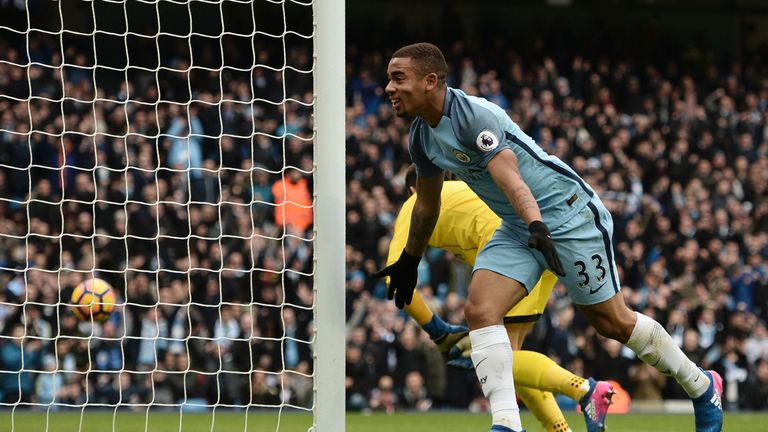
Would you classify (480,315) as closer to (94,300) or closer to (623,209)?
(94,300)

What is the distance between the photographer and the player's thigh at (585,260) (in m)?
6.16

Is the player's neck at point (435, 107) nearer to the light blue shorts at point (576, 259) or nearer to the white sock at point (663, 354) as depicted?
the light blue shorts at point (576, 259)

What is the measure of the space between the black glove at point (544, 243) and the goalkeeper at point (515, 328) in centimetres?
123

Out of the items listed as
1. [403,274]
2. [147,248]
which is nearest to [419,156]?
[403,274]

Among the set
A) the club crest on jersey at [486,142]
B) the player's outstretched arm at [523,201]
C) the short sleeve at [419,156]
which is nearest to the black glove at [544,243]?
the player's outstretched arm at [523,201]

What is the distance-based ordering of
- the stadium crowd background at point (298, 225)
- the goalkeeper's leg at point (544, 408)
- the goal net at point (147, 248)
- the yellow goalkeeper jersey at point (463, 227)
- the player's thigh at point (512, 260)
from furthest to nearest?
the stadium crowd background at point (298, 225) < the goal net at point (147, 248) < the yellow goalkeeper jersey at point (463, 227) < the goalkeeper's leg at point (544, 408) < the player's thigh at point (512, 260)

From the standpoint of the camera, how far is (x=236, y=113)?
16391 millimetres

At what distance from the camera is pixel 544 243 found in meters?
5.59

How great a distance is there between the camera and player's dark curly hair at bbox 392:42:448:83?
236 inches

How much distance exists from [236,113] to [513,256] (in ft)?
34.9

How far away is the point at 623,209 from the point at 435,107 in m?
11.9

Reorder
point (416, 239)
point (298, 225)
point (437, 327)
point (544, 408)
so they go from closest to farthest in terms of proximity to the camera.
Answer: point (416, 239) < point (544, 408) < point (437, 327) < point (298, 225)

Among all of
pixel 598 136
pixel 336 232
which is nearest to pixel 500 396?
pixel 336 232

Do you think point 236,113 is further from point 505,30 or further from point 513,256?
point 513,256
